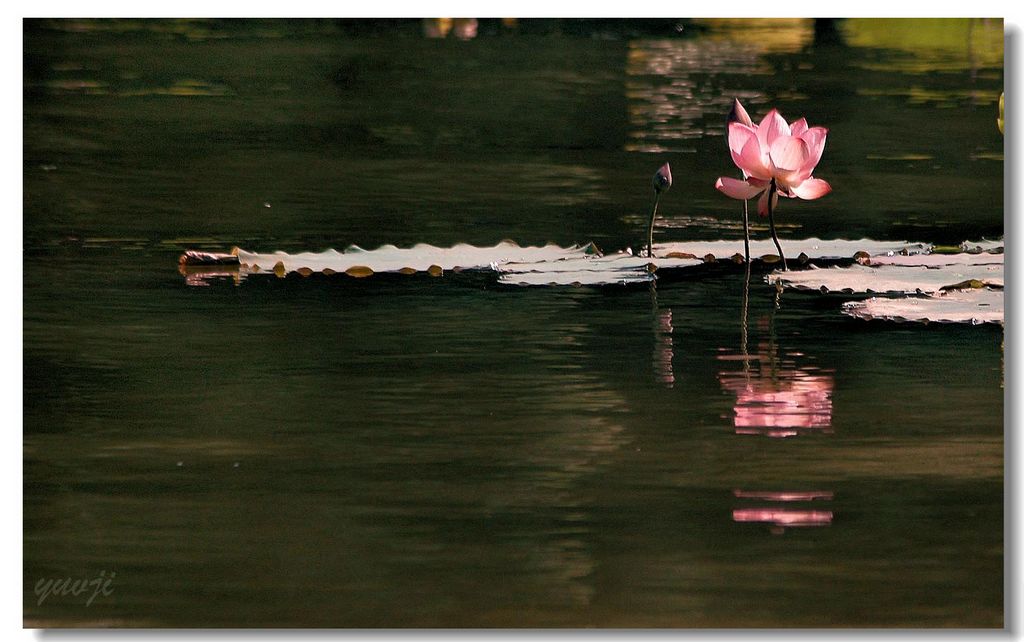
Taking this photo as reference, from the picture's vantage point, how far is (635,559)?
8.54ft

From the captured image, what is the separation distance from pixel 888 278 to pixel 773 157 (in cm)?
35

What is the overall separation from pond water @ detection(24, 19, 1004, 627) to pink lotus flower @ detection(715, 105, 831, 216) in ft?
0.61

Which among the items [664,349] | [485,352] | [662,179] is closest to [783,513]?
[664,349]

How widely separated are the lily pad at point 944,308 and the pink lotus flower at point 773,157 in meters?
0.33

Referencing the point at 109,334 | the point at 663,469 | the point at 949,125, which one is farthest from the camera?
the point at 949,125

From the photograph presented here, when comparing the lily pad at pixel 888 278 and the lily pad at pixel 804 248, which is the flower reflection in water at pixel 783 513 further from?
the lily pad at pixel 804 248

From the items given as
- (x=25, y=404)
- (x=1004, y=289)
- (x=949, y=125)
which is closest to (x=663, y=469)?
(x=1004, y=289)

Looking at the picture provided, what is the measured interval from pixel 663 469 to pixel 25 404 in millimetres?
1121

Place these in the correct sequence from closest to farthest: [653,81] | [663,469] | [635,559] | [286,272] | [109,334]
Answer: [635,559] < [663,469] < [109,334] < [286,272] < [653,81]

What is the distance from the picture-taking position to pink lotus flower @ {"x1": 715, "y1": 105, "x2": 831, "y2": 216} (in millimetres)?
3652

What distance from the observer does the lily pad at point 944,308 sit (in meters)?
3.36

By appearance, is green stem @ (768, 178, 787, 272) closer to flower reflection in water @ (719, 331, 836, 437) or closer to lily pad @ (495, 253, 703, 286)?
lily pad @ (495, 253, 703, 286)

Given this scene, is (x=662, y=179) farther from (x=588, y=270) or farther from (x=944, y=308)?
(x=944, y=308)
